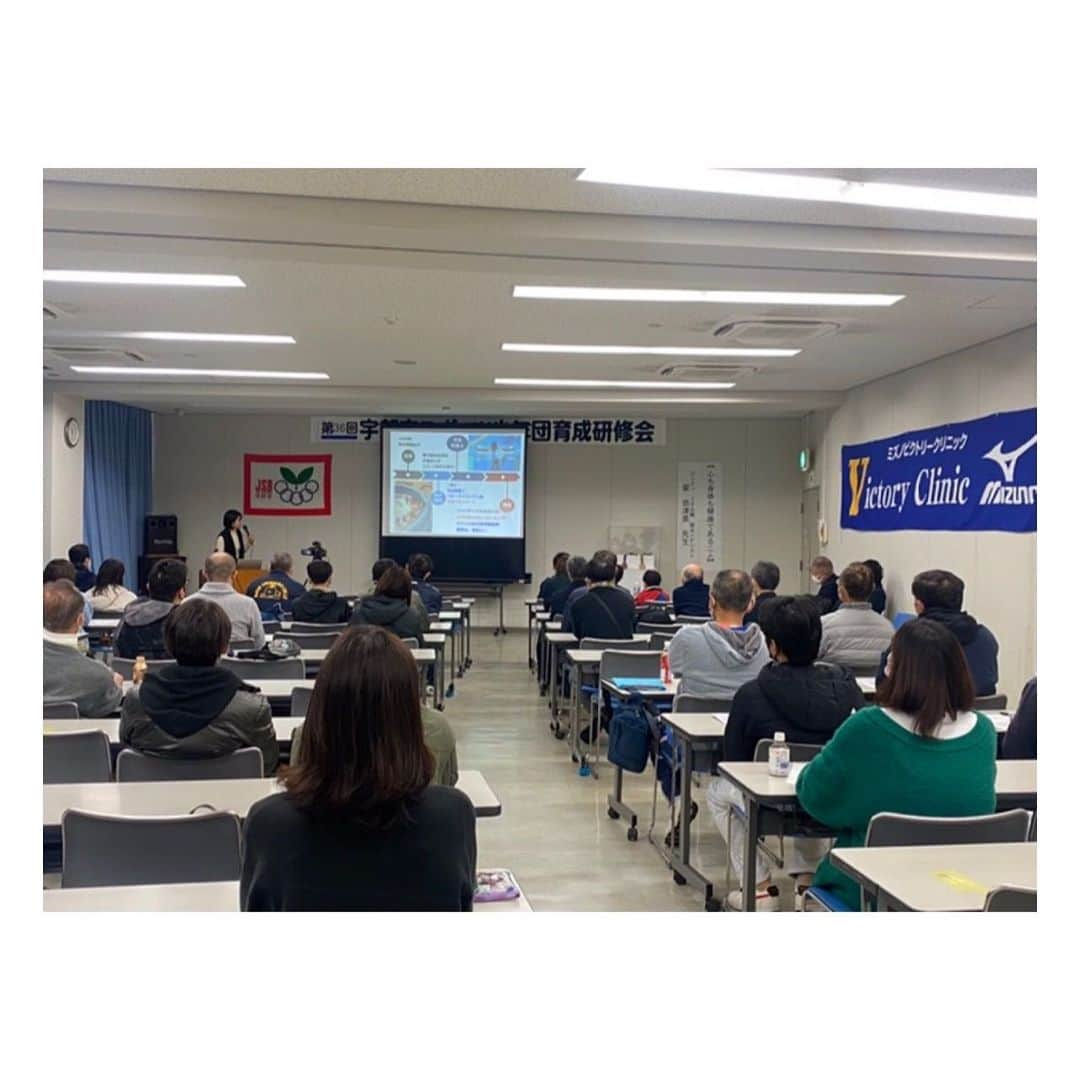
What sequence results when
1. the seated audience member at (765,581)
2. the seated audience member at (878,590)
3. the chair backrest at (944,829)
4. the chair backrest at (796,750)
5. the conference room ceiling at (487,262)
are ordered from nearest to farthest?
the chair backrest at (944,829) < the chair backrest at (796,750) < the conference room ceiling at (487,262) < the seated audience member at (765,581) < the seated audience member at (878,590)

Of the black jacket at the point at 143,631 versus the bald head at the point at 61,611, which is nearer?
the bald head at the point at 61,611

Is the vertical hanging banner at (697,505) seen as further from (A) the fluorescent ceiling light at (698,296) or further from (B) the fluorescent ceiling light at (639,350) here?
(A) the fluorescent ceiling light at (698,296)

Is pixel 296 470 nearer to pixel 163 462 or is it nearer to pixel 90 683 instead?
pixel 163 462

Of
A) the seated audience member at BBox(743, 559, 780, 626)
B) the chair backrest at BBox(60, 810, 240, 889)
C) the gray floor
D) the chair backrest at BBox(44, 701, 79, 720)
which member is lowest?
the gray floor

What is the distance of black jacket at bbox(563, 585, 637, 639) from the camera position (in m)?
6.87

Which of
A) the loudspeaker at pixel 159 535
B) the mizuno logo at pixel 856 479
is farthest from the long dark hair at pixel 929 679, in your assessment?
the loudspeaker at pixel 159 535

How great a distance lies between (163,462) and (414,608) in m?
8.18

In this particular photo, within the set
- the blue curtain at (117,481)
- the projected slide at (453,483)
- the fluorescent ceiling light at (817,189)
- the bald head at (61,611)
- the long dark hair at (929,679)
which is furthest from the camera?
the projected slide at (453,483)

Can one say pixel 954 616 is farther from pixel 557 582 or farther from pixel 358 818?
pixel 557 582

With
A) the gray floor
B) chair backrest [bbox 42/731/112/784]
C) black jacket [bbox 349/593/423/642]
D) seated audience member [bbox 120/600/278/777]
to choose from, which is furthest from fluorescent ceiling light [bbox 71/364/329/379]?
seated audience member [bbox 120/600/278/777]

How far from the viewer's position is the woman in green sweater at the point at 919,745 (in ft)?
8.73

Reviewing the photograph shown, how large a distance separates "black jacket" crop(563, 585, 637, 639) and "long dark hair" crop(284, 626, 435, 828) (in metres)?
4.96

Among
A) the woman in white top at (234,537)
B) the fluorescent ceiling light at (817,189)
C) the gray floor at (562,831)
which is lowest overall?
the gray floor at (562,831)

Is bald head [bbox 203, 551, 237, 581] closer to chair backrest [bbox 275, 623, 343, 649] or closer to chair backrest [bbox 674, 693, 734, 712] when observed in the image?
chair backrest [bbox 275, 623, 343, 649]
